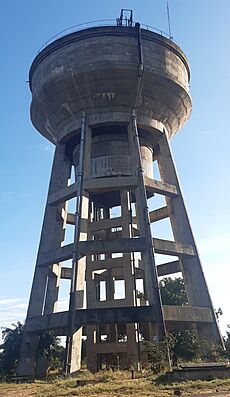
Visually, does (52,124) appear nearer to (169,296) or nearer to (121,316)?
(121,316)

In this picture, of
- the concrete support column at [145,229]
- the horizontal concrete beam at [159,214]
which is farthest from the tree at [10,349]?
the horizontal concrete beam at [159,214]

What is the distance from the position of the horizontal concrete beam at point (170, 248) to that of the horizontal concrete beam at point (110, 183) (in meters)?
3.95

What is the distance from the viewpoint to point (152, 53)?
25859 millimetres

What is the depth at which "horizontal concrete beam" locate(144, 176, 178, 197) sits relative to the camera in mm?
24347

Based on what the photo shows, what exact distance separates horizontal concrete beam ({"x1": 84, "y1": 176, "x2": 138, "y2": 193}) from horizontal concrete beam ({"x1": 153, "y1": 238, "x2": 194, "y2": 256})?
3947 millimetres

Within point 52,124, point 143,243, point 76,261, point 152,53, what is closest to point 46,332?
point 76,261

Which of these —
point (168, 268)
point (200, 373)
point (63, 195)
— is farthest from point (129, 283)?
point (200, 373)

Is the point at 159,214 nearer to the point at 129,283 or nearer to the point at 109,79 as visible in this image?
the point at 129,283

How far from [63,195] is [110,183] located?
3333mm

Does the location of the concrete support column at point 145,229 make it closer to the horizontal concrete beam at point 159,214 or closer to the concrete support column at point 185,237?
the concrete support column at point 185,237

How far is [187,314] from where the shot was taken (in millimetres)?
20906

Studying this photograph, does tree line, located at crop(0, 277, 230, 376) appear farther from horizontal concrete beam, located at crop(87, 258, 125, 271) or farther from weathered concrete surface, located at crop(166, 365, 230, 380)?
horizontal concrete beam, located at crop(87, 258, 125, 271)

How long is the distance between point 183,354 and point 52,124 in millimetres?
17625

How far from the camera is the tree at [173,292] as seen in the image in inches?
1590
